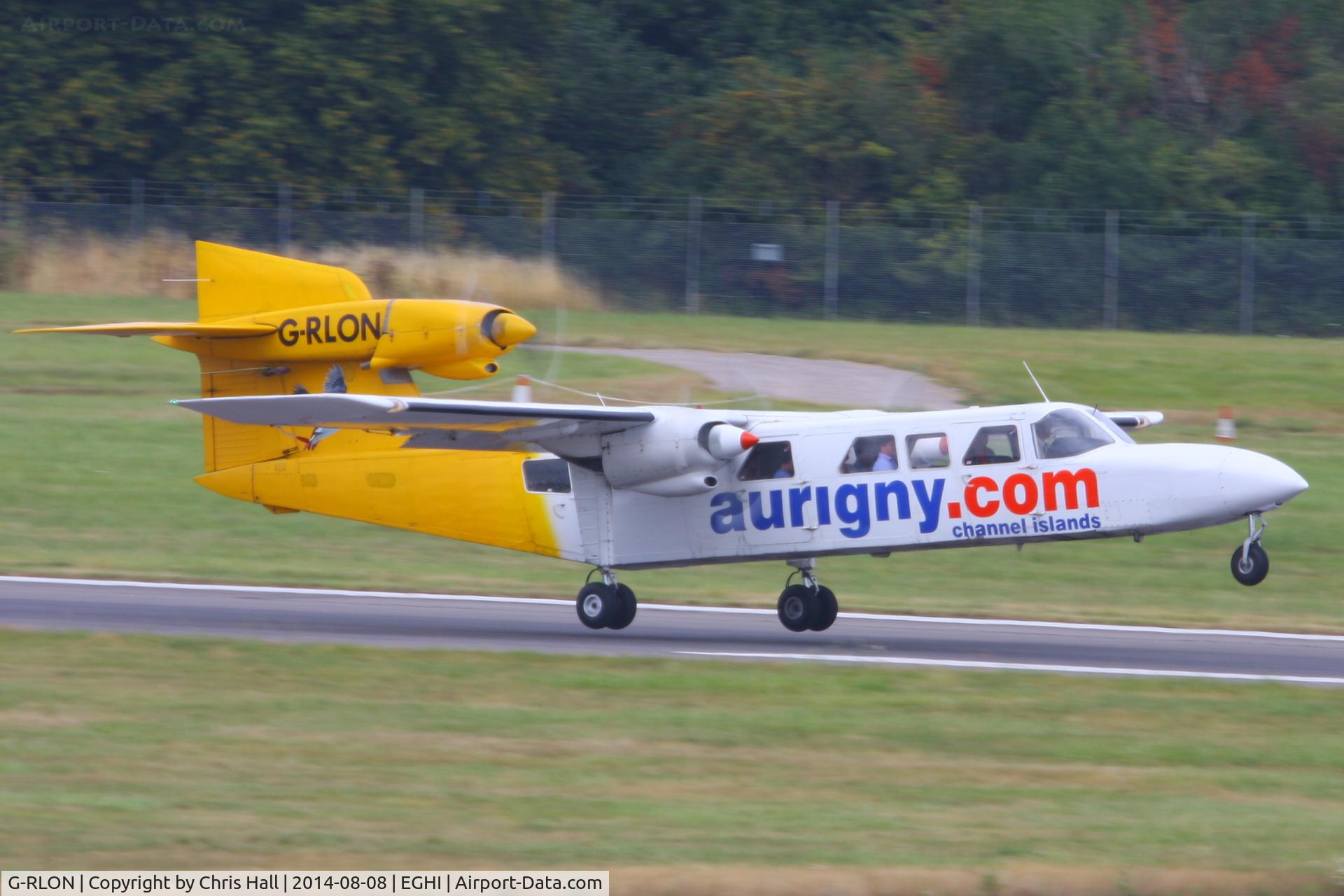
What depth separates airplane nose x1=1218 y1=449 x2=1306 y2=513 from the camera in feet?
49.1

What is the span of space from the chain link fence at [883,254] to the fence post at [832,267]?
0.03 metres

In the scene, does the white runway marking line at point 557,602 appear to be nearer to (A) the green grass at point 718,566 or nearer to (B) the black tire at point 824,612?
(A) the green grass at point 718,566

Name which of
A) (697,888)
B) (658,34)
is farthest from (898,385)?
(658,34)

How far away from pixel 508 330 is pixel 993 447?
4884mm

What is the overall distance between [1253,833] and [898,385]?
74.2 ft

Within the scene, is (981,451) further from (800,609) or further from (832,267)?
(832,267)

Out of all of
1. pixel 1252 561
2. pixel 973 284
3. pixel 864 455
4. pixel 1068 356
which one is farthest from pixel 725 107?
pixel 1252 561

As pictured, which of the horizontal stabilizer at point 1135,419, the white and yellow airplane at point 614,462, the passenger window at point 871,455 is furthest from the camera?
the horizontal stabilizer at point 1135,419

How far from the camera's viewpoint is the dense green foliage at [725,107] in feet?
148

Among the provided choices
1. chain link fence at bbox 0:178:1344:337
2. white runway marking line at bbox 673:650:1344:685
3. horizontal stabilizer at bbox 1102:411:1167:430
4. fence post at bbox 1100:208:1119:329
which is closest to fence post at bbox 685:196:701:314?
chain link fence at bbox 0:178:1344:337

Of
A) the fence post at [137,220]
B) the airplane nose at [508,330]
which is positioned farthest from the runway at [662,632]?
the fence post at [137,220]

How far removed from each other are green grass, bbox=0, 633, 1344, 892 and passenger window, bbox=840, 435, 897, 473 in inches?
88.4

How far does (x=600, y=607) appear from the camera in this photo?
1755 cm

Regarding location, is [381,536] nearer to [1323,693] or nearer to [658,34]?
[1323,693]
